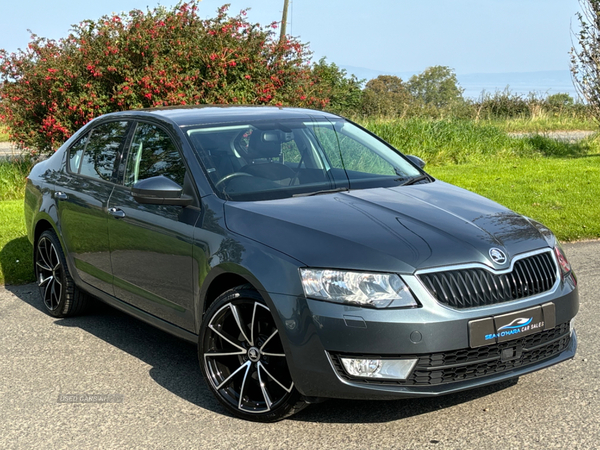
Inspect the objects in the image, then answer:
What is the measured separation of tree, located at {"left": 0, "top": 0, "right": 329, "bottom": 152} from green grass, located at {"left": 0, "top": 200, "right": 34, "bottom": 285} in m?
4.50

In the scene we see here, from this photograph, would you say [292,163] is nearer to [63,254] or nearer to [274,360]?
[274,360]

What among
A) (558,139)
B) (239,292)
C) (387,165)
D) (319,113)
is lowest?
(558,139)

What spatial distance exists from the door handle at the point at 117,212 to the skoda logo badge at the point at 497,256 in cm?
247

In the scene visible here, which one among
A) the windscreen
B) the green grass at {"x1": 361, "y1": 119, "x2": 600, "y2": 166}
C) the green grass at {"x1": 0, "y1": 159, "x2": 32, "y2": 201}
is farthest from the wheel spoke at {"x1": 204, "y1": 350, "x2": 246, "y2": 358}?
the green grass at {"x1": 361, "y1": 119, "x2": 600, "y2": 166}

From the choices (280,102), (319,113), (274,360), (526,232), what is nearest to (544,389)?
(526,232)

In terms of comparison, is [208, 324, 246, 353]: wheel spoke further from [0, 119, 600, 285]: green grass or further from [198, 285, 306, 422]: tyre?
[0, 119, 600, 285]: green grass

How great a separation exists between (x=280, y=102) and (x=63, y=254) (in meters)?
10.1

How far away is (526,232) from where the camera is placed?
4215mm

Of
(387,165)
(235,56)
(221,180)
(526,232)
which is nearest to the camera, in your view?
(526,232)

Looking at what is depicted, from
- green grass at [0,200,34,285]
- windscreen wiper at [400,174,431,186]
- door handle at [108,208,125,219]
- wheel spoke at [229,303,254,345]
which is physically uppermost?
windscreen wiper at [400,174,431,186]

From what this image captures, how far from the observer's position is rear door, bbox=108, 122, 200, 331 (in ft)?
15.0

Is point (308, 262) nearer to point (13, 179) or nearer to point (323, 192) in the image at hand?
point (323, 192)

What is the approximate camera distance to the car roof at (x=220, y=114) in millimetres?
5177

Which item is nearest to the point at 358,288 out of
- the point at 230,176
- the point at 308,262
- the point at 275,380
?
the point at 308,262
